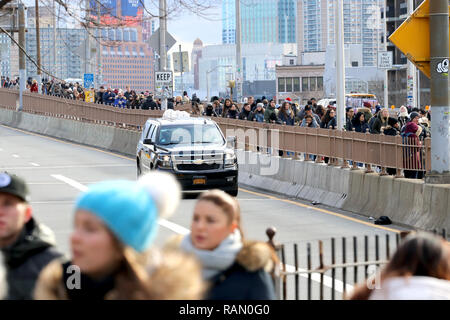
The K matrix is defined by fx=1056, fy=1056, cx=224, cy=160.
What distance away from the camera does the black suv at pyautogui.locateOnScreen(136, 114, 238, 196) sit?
22.7m

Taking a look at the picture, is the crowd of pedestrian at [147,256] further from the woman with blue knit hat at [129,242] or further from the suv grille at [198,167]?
the suv grille at [198,167]

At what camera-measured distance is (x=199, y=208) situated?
18.2 ft

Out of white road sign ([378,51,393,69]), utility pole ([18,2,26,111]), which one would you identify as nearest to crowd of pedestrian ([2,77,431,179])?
utility pole ([18,2,26,111])

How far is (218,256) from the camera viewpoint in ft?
17.6

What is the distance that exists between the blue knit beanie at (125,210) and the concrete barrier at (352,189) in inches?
515

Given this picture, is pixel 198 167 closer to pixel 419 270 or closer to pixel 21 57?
pixel 419 270

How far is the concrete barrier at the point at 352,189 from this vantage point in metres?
17.1

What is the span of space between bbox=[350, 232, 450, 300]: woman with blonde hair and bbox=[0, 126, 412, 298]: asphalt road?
6603mm

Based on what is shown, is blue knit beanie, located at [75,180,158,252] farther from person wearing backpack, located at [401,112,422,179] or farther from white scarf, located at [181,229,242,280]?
person wearing backpack, located at [401,112,422,179]

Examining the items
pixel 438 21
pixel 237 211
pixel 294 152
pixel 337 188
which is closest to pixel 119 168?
pixel 294 152

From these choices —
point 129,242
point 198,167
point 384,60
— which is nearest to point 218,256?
point 129,242
